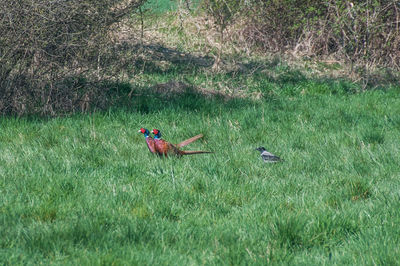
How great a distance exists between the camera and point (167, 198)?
4.46 metres

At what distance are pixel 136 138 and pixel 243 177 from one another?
6.71 ft

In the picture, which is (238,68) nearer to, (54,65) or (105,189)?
(54,65)

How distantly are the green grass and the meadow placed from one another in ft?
0.04

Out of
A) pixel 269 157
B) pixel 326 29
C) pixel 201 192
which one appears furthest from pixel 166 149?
pixel 326 29

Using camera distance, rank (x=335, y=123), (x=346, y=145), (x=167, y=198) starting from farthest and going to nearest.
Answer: (x=335, y=123), (x=346, y=145), (x=167, y=198)

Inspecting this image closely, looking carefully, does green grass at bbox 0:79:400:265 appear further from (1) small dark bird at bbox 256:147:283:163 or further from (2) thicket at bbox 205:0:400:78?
(2) thicket at bbox 205:0:400:78

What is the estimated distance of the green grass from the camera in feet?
11.5

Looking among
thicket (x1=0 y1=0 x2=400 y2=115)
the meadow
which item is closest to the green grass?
the meadow

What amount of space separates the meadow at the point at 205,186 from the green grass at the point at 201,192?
13mm

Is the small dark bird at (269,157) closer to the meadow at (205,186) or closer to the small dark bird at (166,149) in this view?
the meadow at (205,186)

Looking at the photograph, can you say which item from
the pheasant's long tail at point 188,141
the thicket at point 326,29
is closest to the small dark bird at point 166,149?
the pheasant's long tail at point 188,141

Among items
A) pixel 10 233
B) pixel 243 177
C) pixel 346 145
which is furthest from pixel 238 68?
pixel 10 233

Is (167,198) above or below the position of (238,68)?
above

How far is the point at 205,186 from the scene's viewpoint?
4777 mm
